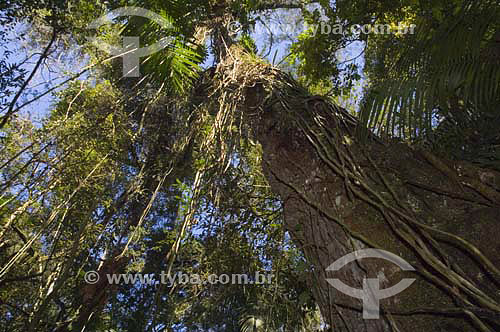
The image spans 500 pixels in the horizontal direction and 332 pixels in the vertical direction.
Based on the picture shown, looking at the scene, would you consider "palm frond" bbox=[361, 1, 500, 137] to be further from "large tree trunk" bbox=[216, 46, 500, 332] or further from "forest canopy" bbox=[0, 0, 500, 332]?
"large tree trunk" bbox=[216, 46, 500, 332]

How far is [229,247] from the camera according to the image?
2.67 m

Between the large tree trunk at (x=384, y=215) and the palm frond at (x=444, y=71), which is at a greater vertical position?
the palm frond at (x=444, y=71)

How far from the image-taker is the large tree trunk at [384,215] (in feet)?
3.24

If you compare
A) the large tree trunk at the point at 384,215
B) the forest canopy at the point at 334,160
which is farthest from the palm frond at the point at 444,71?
the large tree trunk at the point at 384,215

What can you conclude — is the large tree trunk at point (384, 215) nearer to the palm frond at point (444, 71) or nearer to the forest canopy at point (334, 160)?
the forest canopy at point (334, 160)

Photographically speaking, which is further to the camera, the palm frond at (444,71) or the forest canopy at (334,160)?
the palm frond at (444,71)

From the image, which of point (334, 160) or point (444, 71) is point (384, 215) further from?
point (444, 71)

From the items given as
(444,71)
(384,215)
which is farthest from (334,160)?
(444,71)

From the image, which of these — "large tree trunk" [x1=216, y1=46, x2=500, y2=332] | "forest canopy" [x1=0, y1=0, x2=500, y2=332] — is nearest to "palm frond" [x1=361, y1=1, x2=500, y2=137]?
"forest canopy" [x1=0, y1=0, x2=500, y2=332]

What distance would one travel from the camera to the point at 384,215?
1.17 metres

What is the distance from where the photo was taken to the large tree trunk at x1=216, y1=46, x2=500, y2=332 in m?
0.99

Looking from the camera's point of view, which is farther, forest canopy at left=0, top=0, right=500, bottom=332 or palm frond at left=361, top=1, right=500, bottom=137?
palm frond at left=361, top=1, right=500, bottom=137

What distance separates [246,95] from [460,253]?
54.6 inches

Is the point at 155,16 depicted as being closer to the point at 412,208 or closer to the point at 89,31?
the point at 89,31
